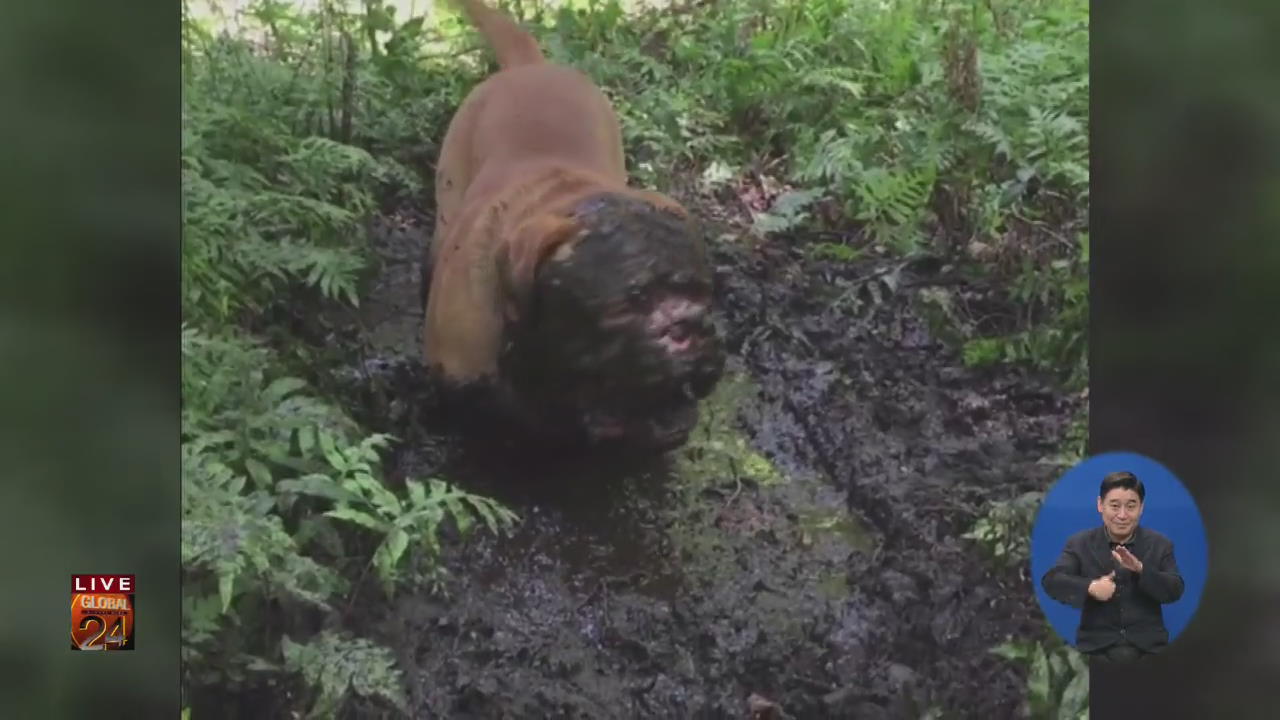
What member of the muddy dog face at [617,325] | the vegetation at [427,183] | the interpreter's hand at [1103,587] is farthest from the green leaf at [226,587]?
the interpreter's hand at [1103,587]

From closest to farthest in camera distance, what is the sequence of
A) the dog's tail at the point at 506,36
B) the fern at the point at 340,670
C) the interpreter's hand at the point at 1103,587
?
the interpreter's hand at the point at 1103,587 < the fern at the point at 340,670 < the dog's tail at the point at 506,36

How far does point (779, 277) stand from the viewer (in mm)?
3418

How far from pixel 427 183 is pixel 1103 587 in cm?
227

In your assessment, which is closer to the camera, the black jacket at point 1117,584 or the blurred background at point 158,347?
the black jacket at point 1117,584

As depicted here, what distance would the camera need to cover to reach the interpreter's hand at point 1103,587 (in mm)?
3094

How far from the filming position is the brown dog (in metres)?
3.13

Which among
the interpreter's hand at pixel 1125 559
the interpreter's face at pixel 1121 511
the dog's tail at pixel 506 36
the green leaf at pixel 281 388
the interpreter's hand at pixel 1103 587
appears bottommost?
the interpreter's hand at pixel 1103 587

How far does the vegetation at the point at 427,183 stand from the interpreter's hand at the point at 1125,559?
0.31 meters

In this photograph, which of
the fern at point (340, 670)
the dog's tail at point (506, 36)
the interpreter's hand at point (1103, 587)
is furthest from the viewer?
the dog's tail at point (506, 36)

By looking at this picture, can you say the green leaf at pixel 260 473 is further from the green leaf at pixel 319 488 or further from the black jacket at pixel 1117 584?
the black jacket at pixel 1117 584
